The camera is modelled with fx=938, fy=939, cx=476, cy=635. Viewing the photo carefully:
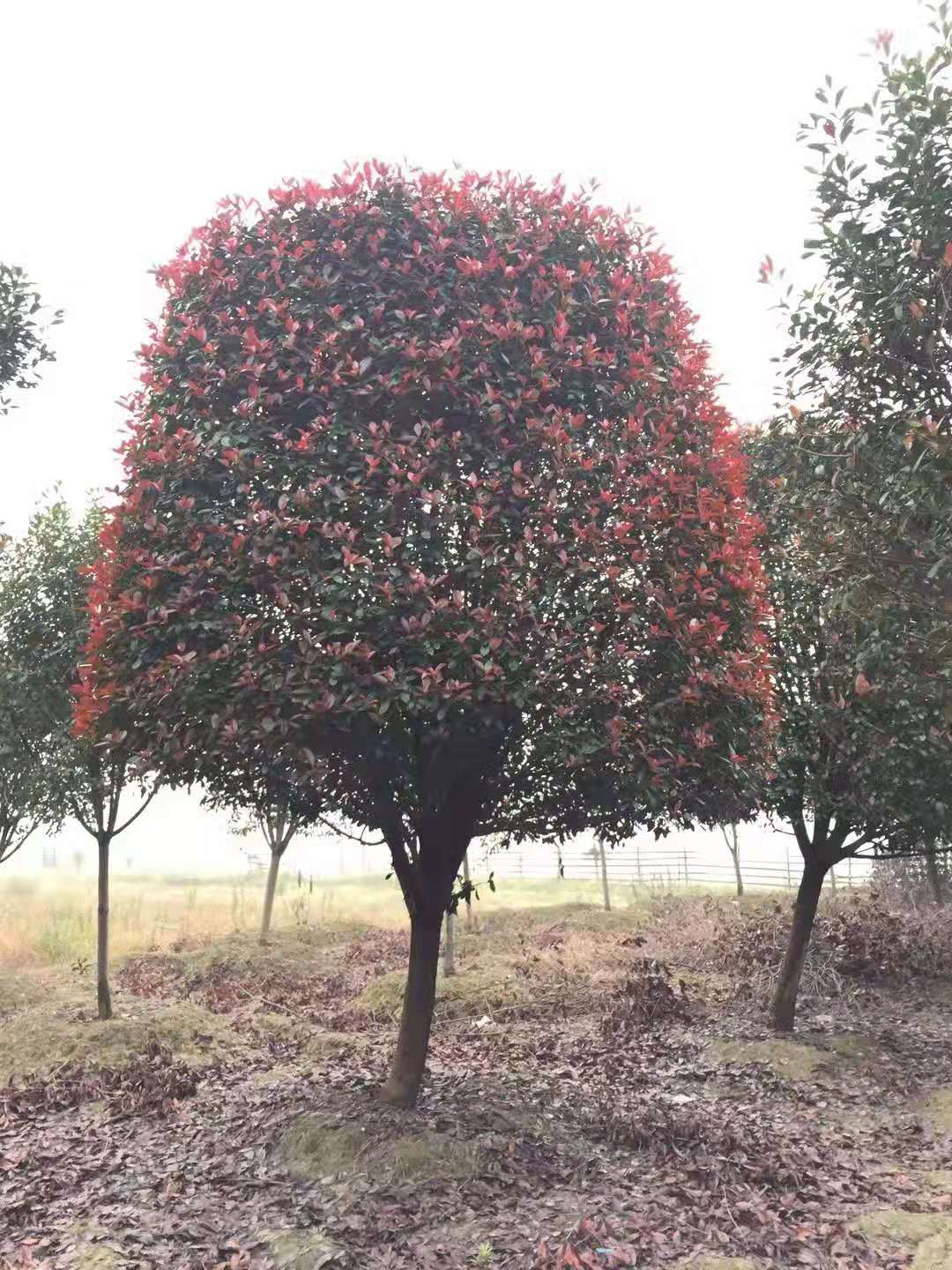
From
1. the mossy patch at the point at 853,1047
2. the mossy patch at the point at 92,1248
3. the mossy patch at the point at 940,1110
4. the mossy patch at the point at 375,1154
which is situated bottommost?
the mossy patch at the point at 940,1110

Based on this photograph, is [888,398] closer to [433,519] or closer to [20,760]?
[433,519]

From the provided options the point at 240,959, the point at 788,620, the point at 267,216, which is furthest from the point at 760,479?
the point at 240,959

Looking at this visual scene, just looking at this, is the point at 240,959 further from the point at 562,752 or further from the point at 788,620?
the point at 562,752

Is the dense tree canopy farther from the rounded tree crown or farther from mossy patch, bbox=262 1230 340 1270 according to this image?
mossy patch, bbox=262 1230 340 1270

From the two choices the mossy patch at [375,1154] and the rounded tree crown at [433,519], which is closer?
the rounded tree crown at [433,519]

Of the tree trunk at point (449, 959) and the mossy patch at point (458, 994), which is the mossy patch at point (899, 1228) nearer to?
the mossy patch at point (458, 994)

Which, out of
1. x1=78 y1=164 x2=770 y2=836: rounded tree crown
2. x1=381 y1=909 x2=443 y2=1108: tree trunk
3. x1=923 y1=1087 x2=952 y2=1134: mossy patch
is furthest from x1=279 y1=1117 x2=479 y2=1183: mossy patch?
x1=923 y1=1087 x2=952 y2=1134: mossy patch

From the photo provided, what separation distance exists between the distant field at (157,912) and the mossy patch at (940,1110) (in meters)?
16.7

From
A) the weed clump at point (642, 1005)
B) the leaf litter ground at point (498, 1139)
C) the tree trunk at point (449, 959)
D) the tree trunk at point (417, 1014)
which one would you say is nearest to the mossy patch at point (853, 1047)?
the leaf litter ground at point (498, 1139)

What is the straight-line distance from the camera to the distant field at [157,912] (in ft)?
72.6

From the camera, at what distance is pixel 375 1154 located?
8.01 m

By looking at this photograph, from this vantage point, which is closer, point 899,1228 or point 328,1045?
point 899,1228

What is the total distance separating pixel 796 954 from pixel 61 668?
1150 cm

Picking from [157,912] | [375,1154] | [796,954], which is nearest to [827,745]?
[796,954]
